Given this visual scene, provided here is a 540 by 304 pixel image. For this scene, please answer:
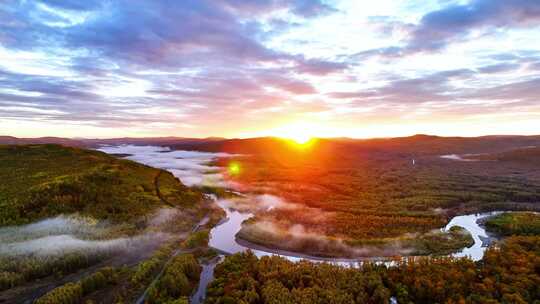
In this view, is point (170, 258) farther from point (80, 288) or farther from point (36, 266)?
point (36, 266)

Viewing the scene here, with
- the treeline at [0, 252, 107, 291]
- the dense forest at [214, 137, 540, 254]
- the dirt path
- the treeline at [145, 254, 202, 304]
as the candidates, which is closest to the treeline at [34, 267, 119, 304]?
the treeline at [0, 252, 107, 291]

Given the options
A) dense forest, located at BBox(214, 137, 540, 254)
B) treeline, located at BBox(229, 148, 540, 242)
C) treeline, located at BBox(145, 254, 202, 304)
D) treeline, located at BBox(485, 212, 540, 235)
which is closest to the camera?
treeline, located at BBox(145, 254, 202, 304)

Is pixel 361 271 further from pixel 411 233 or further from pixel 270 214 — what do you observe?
pixel 270 214

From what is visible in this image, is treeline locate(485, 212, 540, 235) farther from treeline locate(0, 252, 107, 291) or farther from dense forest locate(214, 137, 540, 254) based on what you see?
treeline locate(0, 252, 107, 291)

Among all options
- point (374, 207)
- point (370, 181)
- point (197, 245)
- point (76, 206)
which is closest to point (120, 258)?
point (197, 245)

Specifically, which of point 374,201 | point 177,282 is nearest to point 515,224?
point 374,201

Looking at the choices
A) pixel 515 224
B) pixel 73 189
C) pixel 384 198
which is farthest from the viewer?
pixel 384 198
